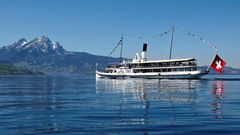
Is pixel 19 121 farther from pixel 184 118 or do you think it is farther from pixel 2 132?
pixel 184 118

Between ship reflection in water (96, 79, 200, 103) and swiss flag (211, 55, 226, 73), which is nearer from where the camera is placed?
ship reflection in water (96, 79, 200, 103)

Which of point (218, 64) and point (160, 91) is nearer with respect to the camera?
point (160, 91)

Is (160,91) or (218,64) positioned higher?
(218,64)

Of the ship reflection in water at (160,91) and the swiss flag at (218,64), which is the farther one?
the swiss flag at (218,64)

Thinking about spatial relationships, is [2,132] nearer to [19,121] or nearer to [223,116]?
[19,121]

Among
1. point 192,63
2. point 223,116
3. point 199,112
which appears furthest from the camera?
point 192,63

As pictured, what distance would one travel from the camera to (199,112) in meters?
37.2

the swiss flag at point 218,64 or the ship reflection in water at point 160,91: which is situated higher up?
the swiss flag at point 218,64

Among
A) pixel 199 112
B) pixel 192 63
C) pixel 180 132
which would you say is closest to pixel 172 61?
pixel 192 63

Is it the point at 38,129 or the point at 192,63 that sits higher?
the point at 192,63

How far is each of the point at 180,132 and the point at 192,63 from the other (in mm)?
165095

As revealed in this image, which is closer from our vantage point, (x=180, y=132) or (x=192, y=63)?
(x=180, y=132)

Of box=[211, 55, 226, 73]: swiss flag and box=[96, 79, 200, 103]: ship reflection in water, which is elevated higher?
box=[211, 55, 226, 73]: swiss flag

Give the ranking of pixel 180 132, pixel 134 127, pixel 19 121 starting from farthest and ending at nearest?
pixel 19 121, pixel 134 127, pixel 180 132
